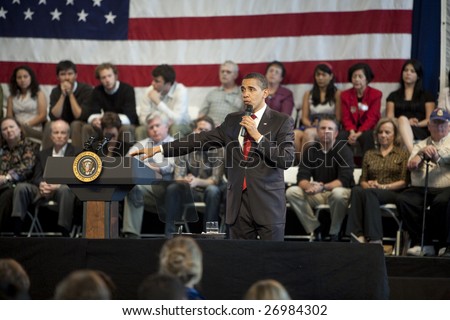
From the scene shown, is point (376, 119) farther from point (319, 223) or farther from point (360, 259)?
point (360, 259)

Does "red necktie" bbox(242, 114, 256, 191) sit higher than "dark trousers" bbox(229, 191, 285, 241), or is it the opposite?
"red necktie" bbox(242, 114, 256, 191)

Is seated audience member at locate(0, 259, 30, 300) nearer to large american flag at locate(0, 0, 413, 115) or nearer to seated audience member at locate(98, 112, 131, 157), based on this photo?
seated audience member at locate(98, 112, 131, 157)

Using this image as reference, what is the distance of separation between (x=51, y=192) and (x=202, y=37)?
2736 millimetres

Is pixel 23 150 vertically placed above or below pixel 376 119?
below

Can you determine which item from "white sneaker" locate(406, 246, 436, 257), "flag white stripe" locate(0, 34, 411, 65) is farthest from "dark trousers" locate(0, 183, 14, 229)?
"white sneaker" locate(406, 246, 436, 257)

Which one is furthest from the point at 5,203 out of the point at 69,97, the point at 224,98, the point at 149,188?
the point at 224,98

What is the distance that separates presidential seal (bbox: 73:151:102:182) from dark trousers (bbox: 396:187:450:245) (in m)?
3.06

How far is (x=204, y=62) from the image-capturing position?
944 cm

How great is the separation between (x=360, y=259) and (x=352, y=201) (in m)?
2.73

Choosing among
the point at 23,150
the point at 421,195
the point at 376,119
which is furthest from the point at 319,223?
the point at 23,150

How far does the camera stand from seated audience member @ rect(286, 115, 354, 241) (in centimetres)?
742

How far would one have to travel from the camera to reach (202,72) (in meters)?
9.46

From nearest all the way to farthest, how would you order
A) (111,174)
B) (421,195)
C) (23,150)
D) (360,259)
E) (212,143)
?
1. (360,259)
2. (111,174)
3. (212,143)
4. (421,195)
5. (23,150)

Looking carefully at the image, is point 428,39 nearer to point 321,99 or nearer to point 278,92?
point 321,99
